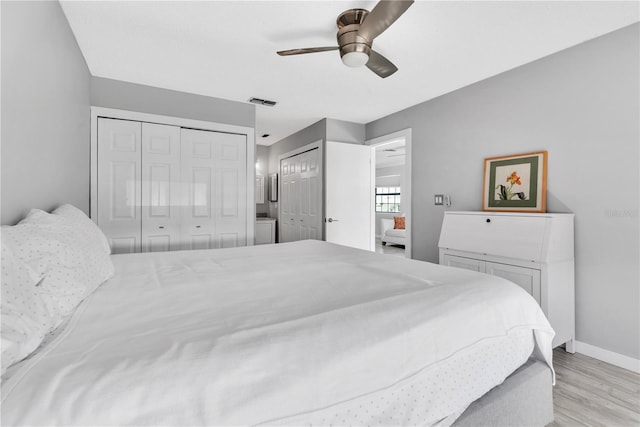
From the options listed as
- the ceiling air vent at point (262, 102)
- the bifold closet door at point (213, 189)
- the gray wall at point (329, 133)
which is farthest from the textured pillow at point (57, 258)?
the gray wall at point (329, 133)

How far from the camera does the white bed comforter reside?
0.63 m

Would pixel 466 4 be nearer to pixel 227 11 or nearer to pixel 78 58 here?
pixel 227 11

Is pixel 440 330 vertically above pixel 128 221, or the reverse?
pixel 128 221

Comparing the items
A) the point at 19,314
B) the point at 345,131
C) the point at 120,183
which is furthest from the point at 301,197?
the point at 19,314

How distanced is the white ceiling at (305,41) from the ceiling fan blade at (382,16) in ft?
0.79

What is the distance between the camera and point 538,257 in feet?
7.22

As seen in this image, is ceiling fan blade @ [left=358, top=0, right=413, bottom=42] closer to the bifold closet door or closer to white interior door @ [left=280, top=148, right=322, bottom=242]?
the bifold closet door

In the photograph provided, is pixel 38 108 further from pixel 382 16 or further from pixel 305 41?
pixel 382 16

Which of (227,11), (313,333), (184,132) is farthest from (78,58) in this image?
(313,333)

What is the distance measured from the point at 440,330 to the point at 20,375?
1.14 meters

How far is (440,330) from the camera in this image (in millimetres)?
1019

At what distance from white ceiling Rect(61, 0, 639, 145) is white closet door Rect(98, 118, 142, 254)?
0.56 metres

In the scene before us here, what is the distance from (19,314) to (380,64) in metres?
Result: 2.25

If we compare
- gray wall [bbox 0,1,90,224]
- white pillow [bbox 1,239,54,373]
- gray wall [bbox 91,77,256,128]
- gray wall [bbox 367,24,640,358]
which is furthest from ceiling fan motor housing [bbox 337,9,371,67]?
gray wall [bbox 91,77,256,128]
